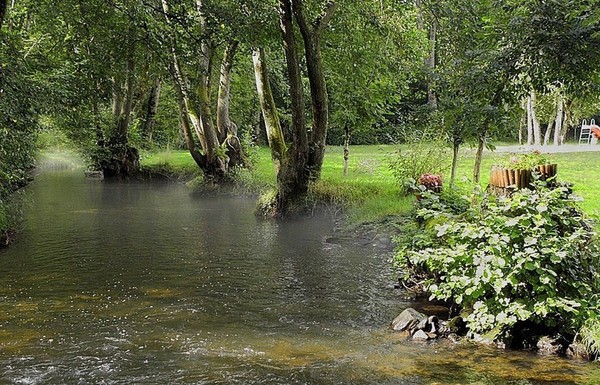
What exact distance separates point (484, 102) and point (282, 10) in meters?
4.87

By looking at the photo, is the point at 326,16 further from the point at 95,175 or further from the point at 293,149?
the point at 95,175

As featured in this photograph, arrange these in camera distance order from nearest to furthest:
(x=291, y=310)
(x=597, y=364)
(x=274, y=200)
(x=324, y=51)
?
1. (x=597, y=364)
2. (x=291, y=310)
3. (x=274, y=200)
4. (x=324, y=51)

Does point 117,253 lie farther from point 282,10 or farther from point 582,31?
point 582,31

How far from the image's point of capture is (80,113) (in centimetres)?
1360

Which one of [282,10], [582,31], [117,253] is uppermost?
[282,10]

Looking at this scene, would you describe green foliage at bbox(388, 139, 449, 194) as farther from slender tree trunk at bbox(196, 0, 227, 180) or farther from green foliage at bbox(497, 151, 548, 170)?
slender tree trunk at bbox(196, 0, 227, 180)

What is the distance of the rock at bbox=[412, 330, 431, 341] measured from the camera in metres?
5.90

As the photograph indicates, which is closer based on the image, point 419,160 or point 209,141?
point 419,160

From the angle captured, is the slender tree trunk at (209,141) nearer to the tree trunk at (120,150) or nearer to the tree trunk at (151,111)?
the tree trunk at (120,150)

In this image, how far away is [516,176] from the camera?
26.3 feet

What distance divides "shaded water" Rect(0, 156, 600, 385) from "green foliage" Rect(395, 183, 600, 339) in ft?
1.37

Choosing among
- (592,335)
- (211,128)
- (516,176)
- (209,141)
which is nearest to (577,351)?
(592,335)

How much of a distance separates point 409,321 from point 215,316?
2218mm

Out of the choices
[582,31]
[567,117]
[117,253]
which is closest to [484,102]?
[582,31]
